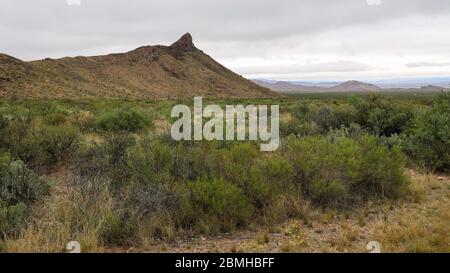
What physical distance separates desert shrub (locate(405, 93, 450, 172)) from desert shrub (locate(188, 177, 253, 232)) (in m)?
5.78

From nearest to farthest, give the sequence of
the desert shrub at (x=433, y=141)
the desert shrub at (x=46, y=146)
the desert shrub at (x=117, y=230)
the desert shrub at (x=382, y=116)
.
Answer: the desert shrub at (x=117, y=230), the desert shrub at (x=46, y=146), the desert shrub at (x=433, y=141), the desert shrub at (x=382, y=116)

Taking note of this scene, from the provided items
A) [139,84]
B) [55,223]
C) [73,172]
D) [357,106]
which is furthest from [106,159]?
[139,84]

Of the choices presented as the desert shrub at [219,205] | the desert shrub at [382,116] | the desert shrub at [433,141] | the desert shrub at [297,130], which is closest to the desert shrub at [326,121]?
the desert shrub at [297,130]

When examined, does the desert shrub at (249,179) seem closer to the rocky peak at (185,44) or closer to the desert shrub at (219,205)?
the desert shrub at (219,205)

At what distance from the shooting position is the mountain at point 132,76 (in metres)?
52.2

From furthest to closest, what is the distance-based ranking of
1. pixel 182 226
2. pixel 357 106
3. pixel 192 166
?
pixel 357 106 < pixel 192 166 < pixel 182 226

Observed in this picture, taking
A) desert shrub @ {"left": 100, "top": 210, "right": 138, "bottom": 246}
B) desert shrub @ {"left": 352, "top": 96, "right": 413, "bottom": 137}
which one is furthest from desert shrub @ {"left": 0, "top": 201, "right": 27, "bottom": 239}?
desert shrub @ {"left": 352, "top": 96, "right": 413, "bottom": 137}

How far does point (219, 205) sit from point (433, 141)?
6.87m

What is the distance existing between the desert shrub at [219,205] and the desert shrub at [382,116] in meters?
8.07

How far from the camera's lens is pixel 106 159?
27.8 ft

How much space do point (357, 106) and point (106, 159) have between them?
9987mm
